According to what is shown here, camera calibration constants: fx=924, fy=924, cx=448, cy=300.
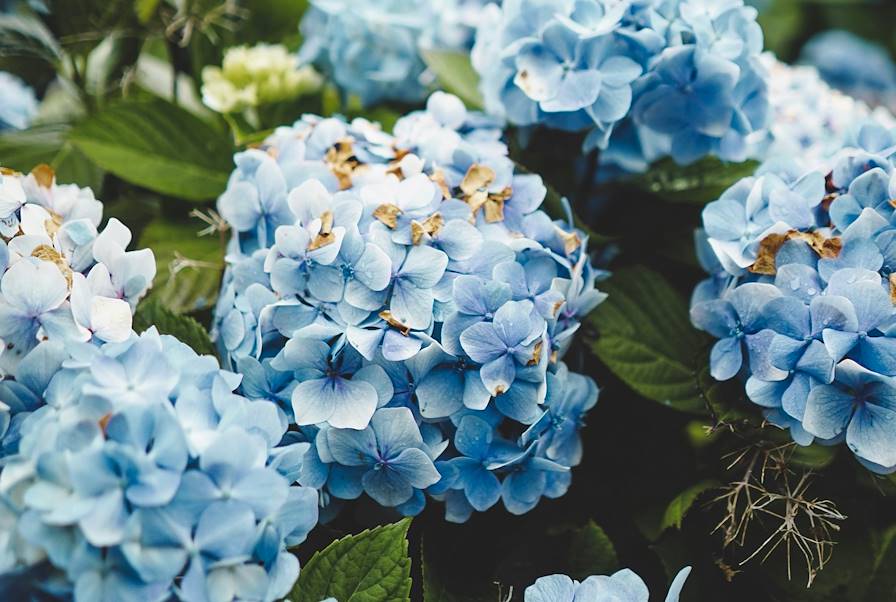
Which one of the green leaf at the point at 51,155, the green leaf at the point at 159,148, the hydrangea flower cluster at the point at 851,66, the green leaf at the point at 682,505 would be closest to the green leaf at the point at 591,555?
the green leaf at the point at 682,505

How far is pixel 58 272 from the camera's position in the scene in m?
0.58

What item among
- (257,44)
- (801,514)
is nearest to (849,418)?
(801,514)

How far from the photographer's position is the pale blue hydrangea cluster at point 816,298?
61cm

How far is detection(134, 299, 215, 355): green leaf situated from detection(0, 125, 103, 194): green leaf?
0.93 ft

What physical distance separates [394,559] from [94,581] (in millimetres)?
196

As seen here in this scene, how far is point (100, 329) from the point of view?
576mm

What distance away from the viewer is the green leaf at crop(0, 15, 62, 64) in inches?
39.1

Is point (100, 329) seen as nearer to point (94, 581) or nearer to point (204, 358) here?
point (204, 358)

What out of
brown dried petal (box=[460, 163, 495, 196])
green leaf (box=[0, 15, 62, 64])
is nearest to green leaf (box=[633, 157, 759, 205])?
brown dried petal (box=[460, 163, 495, 196])

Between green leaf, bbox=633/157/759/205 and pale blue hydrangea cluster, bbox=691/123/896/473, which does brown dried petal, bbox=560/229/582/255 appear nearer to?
pale blue hydrangea cluster, bbox=691/123/896/473

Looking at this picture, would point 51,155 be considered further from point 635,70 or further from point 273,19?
point 635,70

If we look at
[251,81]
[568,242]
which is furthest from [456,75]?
[568,242]

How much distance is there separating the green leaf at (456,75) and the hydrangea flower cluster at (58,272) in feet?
1.30

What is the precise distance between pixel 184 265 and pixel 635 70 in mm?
423
